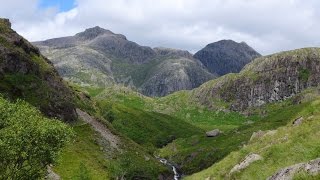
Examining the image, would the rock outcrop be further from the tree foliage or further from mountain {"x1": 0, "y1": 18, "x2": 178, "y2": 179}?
mountain {"x1": 0, "y1": 18, "x2": 178, "y2": 179}

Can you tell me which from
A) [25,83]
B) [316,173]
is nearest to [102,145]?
[25,83]

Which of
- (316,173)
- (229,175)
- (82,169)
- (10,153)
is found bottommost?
(82,169)

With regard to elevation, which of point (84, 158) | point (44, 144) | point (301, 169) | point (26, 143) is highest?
point (301, 169)

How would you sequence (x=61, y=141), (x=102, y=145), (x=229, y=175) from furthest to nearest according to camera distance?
(x=102, y=145), (x=61, y=141), (x=229, y=175)

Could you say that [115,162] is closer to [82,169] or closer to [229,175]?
[82,169]

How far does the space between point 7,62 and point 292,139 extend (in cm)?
18967

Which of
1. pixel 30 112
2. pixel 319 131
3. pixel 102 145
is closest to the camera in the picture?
pixel 319 131

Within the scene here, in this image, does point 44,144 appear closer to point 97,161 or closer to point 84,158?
point 84,158

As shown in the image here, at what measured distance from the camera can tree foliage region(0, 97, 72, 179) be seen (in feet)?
219

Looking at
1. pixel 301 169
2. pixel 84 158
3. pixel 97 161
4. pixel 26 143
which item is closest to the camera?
pixel 301 169

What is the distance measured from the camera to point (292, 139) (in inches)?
1172

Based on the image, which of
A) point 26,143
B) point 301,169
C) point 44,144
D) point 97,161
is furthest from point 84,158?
point 301,169

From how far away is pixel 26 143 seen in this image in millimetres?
68562

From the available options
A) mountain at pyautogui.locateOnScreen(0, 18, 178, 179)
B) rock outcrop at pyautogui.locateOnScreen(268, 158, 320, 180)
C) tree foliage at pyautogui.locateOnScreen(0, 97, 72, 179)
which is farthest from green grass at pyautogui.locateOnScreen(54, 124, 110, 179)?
rock outcrop at pyautogui.locateOnScreen(268, 158, 320, 180)
